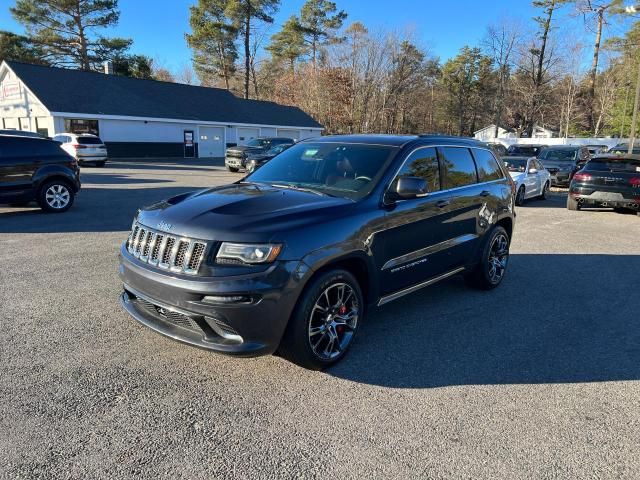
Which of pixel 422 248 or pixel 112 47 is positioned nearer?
pixel 422 248

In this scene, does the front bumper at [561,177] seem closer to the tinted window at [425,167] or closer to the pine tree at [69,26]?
the tinted window at [425,167]

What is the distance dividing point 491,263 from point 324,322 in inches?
120

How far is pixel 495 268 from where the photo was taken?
6.02 metres

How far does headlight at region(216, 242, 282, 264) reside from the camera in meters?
3.25

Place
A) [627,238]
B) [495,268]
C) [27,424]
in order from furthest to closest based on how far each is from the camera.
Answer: [627,238] < [495,268] < [27,424]

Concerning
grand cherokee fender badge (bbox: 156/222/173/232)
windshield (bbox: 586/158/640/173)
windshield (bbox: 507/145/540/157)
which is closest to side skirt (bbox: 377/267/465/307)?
grand cherokee fender badge (bbox: 156/222/173/232)

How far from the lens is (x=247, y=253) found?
325cm

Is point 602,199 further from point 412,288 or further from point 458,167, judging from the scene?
point 412,288

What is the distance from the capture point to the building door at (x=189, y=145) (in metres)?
35.8

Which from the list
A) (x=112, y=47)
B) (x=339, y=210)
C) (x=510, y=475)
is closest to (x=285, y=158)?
(x=339, y=210)

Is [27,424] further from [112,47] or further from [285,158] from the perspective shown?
[112,47]

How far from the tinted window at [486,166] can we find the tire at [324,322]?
2.74m

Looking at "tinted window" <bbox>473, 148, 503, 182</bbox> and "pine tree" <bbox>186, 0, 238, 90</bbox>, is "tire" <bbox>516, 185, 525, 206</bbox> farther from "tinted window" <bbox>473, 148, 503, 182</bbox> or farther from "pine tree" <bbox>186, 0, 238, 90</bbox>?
"pine tree" <bbox>186, 0, 238, 90</bbox>

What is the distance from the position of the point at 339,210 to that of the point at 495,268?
3082 millimetres
